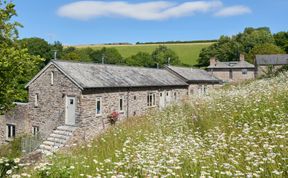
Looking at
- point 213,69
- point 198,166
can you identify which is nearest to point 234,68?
point 213,69

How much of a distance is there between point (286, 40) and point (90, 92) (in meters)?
78.1

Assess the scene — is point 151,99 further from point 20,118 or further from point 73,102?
point 20,118

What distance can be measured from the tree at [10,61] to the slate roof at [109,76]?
9.97 metres

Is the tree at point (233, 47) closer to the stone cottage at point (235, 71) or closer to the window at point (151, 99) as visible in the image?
the stone cottage at point (235, 71)

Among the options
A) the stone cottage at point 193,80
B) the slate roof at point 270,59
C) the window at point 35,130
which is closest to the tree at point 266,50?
the slate roof at point 270,59

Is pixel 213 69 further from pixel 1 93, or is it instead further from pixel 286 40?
pixel 1 93

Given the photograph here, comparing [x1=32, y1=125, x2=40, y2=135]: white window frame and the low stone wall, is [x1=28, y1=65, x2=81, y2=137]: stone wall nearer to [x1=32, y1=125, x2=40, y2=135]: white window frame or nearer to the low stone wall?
[x1=32, y1=125, x2=40, y2=135]: white window frame

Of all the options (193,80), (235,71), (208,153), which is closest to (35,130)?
(193,80)

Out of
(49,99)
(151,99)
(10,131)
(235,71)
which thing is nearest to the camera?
(49,99)

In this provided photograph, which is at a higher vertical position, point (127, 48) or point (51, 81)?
point (127, 48)

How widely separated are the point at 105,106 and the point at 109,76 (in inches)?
129

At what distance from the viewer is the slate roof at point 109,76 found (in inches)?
875

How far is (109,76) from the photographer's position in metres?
25.3

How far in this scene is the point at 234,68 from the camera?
6625 cm
